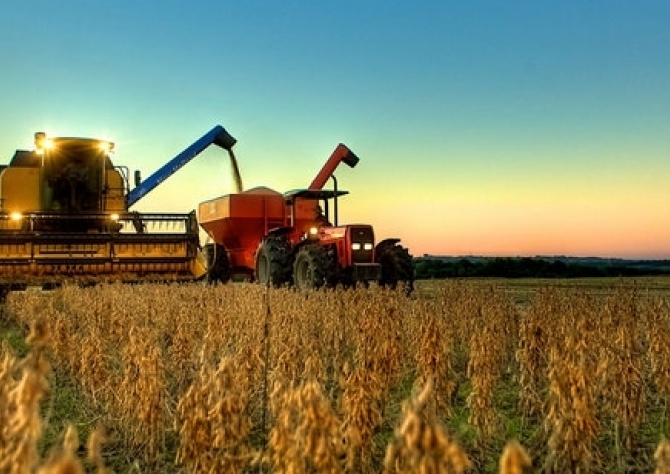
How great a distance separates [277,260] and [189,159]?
871 centimetres

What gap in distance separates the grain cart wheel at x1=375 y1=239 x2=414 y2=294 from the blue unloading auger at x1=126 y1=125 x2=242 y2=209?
8.73 metres

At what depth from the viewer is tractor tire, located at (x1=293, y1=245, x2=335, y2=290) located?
43.3 ft

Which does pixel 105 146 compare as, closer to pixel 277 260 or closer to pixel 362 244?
pixel 277 260

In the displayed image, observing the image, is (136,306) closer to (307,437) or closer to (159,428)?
(159,428)

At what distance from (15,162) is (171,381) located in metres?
11.5

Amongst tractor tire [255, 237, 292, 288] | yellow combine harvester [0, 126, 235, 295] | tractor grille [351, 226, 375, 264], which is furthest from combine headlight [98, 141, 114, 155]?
tractor grille [351, 226, 375, 264]

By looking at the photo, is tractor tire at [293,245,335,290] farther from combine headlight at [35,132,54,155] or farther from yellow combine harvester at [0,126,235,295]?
combine headlight at [35,132,54,155]

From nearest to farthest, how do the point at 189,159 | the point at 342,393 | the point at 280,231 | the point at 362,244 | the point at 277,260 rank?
the point at 342,393 → the point at 362,244 → the point at 277,260 → the point at 280,231 → the point at 189,159

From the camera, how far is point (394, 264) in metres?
13.9

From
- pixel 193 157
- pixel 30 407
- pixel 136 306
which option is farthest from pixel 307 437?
pixel 193 157

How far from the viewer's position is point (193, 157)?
2258cm


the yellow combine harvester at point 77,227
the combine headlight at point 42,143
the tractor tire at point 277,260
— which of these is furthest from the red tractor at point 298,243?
the combine headlight at point 42,143

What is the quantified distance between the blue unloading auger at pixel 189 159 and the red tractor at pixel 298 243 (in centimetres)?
206

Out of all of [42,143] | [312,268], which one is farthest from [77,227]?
[312,268]
